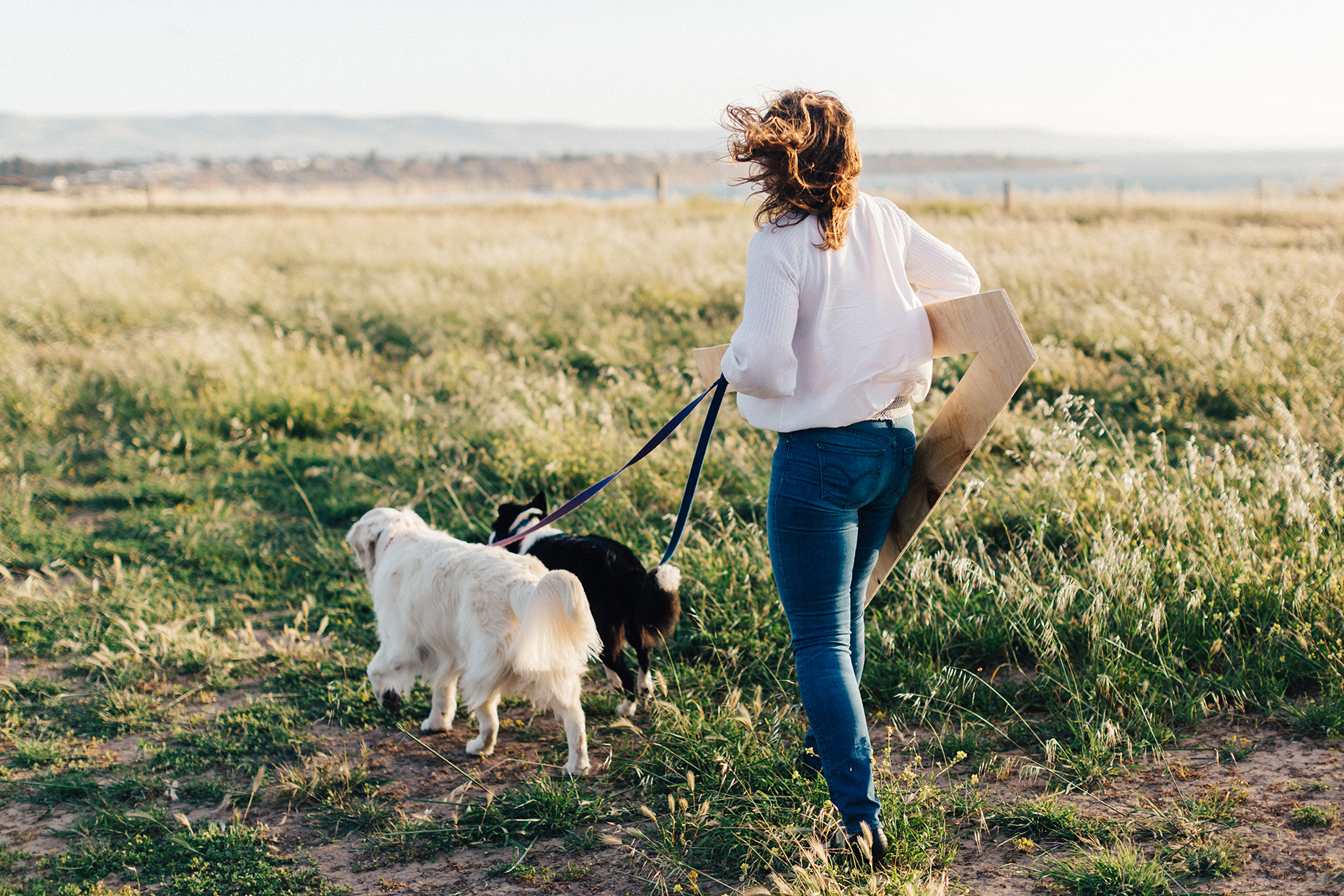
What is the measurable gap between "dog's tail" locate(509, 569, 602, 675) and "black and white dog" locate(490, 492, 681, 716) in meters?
0.35

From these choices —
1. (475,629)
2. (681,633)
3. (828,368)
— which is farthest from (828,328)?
(681,633)

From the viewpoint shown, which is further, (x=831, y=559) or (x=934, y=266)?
(x=934, y=266)

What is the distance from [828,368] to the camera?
237 cm

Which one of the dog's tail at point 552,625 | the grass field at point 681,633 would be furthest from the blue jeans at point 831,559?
the dog's tail at point 552,625

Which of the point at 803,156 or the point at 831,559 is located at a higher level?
the point at 803,156

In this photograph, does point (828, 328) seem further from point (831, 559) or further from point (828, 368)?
point (831, 559)

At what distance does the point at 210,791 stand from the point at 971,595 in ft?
→ 10.7

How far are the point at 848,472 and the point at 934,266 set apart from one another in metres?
0.70

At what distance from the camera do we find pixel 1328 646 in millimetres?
3408

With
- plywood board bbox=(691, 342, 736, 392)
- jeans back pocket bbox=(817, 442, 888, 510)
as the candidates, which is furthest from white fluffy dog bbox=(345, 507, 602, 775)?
jeans back pocket bbox=(817, 442, 888, 510)

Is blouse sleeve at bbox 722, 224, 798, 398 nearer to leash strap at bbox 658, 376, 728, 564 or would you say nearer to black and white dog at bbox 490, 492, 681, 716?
leash strap at bbox 658, 376, 728, 564

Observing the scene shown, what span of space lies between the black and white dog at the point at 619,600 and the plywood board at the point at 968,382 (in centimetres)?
109

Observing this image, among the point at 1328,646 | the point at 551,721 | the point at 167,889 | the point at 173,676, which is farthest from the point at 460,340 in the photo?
the point at 1328,646

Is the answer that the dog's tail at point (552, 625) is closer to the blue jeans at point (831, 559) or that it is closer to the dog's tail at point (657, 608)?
the dog's tail at point (657, 608)
